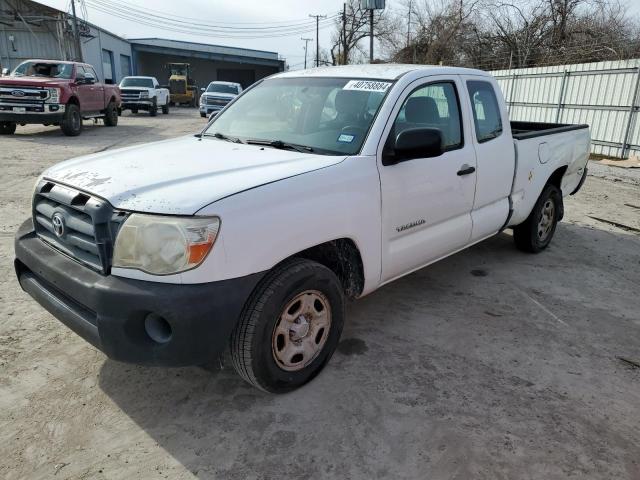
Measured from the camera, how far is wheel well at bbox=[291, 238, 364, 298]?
3.13m

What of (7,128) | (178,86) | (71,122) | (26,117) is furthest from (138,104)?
(178,86)

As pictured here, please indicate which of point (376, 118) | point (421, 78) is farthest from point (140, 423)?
point (421, 78)

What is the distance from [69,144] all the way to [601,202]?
41.3ft

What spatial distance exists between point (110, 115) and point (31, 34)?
18.5m

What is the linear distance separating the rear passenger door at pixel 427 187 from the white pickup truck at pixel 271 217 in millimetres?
13

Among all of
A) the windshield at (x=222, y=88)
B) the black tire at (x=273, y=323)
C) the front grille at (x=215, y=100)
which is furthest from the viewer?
the windshield at (x=222, y=88)

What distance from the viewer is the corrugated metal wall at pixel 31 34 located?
3084 cm

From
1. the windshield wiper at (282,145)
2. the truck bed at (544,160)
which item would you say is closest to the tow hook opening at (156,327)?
the windshield wiper at (282,145)

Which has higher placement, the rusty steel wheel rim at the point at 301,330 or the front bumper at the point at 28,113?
the front bumper at the point at 28,113

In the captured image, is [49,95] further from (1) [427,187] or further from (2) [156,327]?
(2) [156,327]

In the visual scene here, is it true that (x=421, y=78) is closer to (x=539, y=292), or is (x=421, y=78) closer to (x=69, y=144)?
(x=539, y=292)

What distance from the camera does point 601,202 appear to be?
8.50m

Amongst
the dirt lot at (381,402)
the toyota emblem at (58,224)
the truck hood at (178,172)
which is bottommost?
the dirt lot at (381,402)

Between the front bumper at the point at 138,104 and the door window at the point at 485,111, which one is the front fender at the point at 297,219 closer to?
the door window at the point at 485,111
